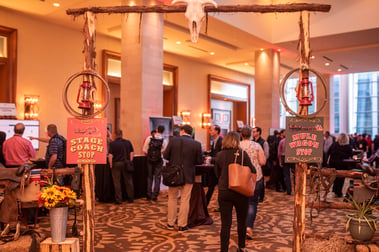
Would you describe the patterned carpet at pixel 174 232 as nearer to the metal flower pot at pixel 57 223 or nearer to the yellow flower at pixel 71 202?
the metal flower pot at pixel 57 223

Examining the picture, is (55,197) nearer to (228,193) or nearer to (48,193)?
(48,193)

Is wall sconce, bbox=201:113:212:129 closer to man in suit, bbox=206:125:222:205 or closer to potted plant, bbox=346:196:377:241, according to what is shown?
man in suit, bbox=206:125:222:205

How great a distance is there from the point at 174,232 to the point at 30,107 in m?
6.88

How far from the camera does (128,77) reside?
880 centimetres

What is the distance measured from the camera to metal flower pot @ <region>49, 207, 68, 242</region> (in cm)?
334

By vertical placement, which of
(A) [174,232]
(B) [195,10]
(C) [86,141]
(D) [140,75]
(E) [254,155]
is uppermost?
(D) [140,75]

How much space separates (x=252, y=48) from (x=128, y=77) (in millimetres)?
6546

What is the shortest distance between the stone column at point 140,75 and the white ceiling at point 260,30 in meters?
0.88

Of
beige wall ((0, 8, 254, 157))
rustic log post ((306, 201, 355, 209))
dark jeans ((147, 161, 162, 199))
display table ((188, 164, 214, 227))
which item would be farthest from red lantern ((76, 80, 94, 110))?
beige wall ((0, 8, 254, 157))

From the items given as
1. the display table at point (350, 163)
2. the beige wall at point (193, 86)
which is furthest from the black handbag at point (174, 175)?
the beige wall at point (193, 86)

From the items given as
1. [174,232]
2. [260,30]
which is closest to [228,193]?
[174,232]

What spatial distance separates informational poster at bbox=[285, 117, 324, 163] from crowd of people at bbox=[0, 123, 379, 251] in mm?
597

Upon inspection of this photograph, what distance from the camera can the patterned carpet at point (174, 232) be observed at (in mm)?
4441

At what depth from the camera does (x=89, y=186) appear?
352 cm
